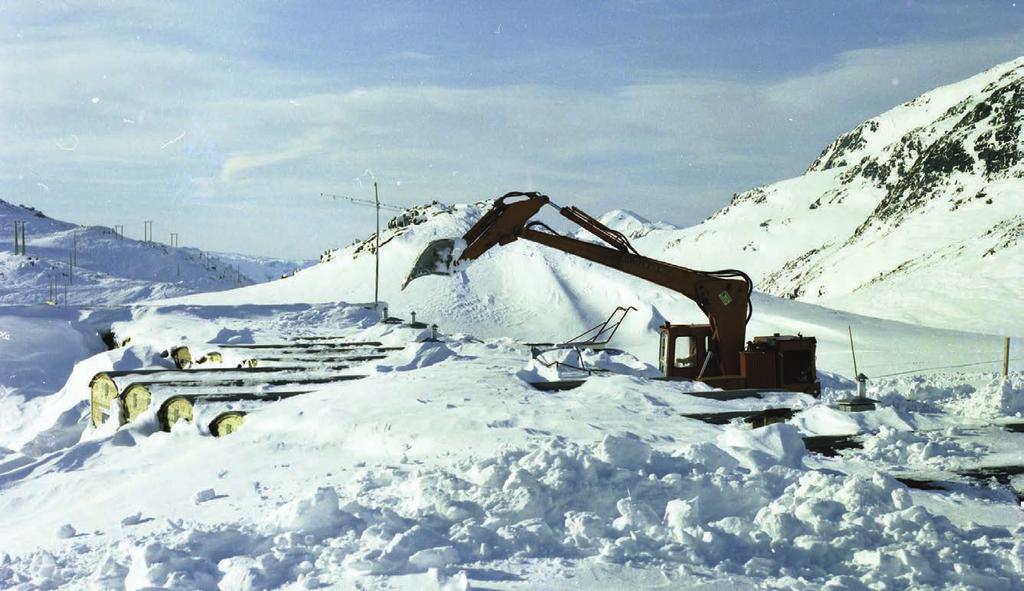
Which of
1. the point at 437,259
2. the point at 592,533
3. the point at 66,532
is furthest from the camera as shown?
the point at 437,259

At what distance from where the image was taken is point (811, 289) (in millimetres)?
59125

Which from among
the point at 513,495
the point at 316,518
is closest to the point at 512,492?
the point at 513,495

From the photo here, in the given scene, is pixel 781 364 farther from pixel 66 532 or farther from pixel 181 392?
pixel 66 532

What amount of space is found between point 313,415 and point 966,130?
71.0 meters

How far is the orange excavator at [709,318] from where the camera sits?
40.8 ft

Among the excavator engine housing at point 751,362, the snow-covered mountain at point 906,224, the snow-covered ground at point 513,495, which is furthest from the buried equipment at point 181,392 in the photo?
the snow-covered mountain at point 906,224

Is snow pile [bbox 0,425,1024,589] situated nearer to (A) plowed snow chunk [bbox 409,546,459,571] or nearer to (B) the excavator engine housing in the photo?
(A) plowed snow chunk [bbox 409,546,459,571]

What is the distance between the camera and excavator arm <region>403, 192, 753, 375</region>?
1227 cm

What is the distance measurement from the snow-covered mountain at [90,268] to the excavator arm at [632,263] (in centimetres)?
4726

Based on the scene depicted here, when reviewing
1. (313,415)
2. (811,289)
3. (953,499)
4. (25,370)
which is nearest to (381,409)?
(313,415)

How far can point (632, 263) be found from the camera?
1298cm

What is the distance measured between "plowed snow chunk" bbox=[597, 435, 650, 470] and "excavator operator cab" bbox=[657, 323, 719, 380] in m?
7.20

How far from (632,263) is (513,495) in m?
8.02

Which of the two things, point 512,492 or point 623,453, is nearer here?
point 512,492
